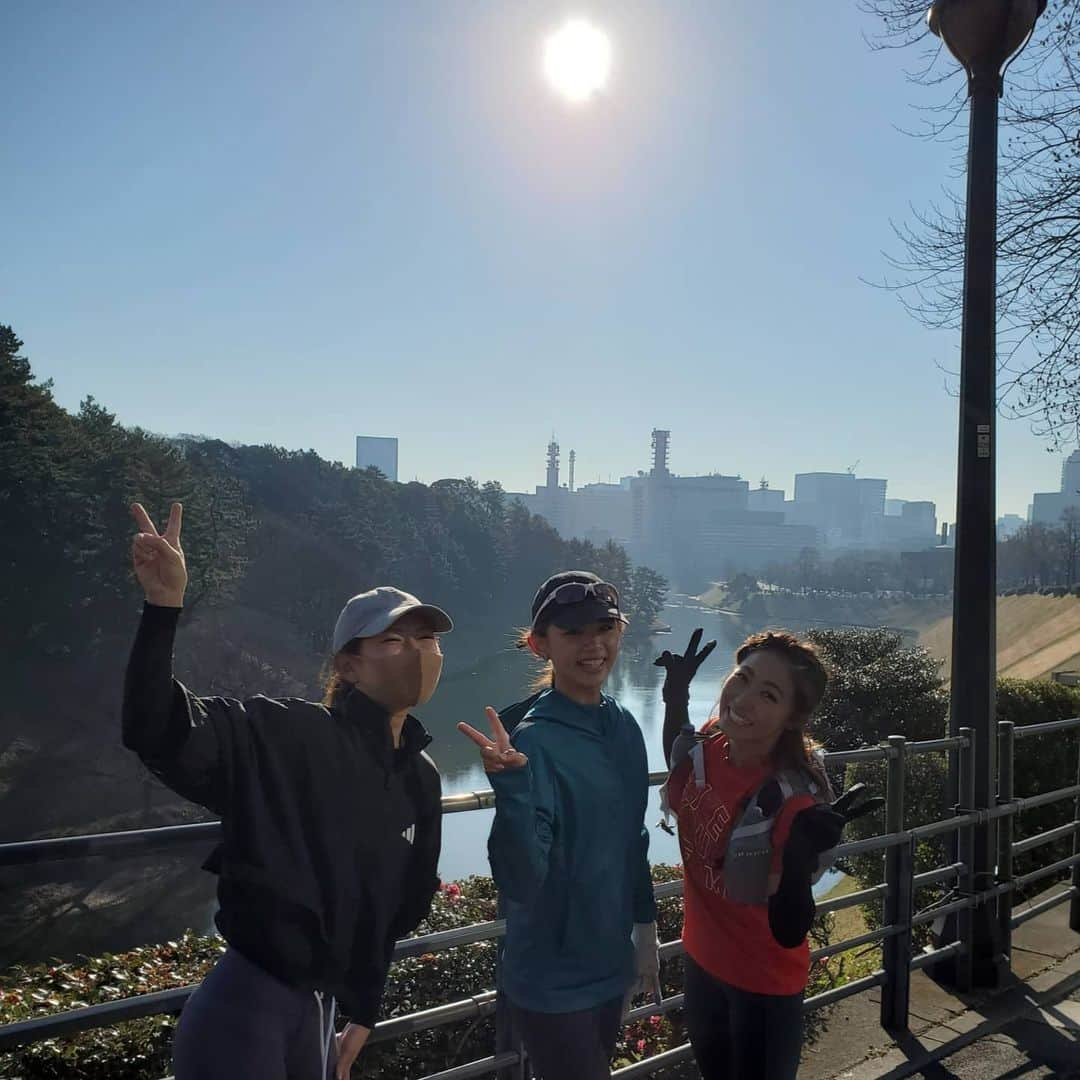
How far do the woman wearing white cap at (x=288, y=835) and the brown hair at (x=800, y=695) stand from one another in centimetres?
91

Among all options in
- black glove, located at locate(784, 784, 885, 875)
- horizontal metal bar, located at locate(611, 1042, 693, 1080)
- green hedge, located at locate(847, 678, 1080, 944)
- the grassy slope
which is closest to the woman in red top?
black glove, located at locate(784, 784, 885, 875)

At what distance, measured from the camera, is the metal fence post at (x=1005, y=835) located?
4129 millimetres

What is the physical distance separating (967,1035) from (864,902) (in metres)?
0.57

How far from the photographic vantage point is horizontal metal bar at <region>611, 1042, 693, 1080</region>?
2.75m

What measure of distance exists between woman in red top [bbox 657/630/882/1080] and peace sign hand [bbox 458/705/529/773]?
2.15ft

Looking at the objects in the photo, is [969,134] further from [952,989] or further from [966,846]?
[952,989]

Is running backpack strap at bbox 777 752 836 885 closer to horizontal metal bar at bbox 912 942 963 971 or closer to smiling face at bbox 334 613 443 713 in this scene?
smiling face at bbox 334 613 443 713

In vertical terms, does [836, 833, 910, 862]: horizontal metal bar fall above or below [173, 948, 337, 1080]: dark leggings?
below

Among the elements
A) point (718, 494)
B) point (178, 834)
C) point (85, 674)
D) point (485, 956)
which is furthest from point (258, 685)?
point (718, 494)

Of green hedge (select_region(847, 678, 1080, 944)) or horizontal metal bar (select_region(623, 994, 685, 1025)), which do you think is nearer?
horizontal metal bar (select_region(623, 994, 685, 1025))

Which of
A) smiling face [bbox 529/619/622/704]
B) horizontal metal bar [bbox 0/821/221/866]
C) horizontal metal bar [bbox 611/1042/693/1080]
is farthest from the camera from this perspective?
horizontal metal bar [bbox 611/1042/693/1080]

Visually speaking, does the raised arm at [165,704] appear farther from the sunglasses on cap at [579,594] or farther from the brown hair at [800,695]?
the brown hair at [800,695]

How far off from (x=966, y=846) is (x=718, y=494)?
A: 132721mm

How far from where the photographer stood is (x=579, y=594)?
2.03 meters
